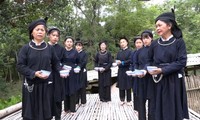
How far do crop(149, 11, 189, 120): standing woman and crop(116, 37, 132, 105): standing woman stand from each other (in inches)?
153

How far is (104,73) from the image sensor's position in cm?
907

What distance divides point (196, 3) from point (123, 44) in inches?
360

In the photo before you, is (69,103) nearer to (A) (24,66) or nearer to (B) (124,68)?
(B) (124,68)

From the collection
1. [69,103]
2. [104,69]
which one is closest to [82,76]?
[104,69]

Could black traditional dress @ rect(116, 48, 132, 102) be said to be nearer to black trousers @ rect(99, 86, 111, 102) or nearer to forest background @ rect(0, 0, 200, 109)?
black trousers @ rect(99, 86, 111, 102)

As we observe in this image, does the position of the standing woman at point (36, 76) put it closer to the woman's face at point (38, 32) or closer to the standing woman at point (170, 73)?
the woman's face at point (38, 32)

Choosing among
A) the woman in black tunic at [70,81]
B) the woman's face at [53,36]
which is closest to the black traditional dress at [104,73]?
the woman in black tunic at [70,81]

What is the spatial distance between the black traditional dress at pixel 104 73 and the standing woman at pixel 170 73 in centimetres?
483

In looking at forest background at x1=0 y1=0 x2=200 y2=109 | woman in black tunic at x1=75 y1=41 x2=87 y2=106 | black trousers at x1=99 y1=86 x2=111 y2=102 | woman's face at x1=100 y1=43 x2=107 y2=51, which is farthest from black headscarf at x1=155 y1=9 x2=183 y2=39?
forest background at x1=0 y1=0 x2=200 y2=109

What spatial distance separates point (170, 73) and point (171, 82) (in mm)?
140

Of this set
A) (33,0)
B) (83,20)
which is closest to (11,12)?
(33,0)

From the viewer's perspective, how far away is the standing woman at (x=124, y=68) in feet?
26.6

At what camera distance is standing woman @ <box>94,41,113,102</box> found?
352 inches

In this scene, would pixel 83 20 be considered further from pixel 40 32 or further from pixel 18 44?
pixel 40 32
